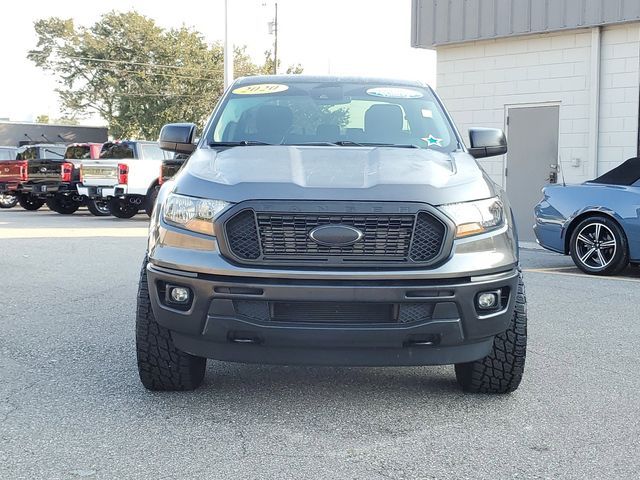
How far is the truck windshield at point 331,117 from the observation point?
17.2ft

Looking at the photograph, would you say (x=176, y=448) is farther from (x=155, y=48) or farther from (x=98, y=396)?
(x=155, y=48)

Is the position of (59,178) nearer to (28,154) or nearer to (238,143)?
(28,154)

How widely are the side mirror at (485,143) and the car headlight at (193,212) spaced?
214 centimetres

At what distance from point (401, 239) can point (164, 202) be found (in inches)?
48.7

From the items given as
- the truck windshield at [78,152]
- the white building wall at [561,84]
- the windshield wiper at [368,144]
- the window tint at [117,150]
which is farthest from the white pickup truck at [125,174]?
the windshield wiper at [368,144]

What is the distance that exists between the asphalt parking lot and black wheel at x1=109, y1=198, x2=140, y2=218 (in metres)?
15.1

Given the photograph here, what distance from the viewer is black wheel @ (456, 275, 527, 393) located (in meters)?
4.42

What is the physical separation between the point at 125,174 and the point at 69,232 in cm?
402

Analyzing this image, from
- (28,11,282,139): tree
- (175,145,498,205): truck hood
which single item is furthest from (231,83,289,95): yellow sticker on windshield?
(28,11,282,139): tree

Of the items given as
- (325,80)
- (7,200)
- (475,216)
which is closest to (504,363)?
(475,216)

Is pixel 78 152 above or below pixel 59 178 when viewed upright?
above

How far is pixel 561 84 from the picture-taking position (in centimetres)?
1505

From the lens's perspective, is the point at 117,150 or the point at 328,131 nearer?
the point at 328,131

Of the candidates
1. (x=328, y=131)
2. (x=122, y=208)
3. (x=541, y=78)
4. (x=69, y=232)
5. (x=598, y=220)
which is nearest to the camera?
(x=328, y=131)
